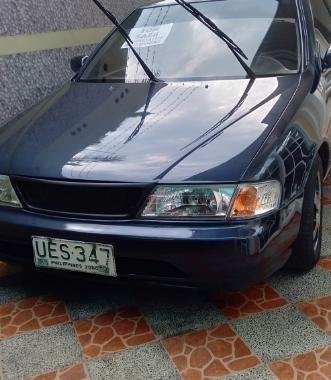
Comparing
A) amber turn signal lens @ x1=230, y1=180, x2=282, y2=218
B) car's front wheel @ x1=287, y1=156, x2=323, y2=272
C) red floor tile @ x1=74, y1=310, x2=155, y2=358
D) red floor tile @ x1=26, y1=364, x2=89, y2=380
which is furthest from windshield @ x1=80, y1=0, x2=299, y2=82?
red floor tile @ x1=26, y1=364, x2=89, y2=380

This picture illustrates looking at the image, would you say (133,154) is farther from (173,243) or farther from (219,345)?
(219,345)

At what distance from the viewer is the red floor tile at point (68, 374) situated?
7.02ft

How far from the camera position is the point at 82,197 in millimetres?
2240

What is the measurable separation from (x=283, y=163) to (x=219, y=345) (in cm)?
83

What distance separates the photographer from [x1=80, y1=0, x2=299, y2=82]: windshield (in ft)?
9.81

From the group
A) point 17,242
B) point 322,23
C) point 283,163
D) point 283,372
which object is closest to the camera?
point 283,372

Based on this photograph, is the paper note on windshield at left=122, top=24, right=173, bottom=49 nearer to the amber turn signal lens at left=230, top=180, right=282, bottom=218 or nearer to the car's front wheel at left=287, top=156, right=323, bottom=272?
the car's front wheel at left=287, top=156, right=323, bottom=272

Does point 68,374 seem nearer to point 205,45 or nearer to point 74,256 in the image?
point 74,256

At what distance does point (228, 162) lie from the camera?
2143mm

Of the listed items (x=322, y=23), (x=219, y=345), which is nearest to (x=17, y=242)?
(x=219, y=345)

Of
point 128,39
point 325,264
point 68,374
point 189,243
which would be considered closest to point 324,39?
point 128,39

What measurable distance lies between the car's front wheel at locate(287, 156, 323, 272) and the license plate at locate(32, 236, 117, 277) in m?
0.97

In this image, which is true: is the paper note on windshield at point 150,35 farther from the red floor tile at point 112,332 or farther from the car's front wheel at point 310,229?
the red floor tile at point 112,332

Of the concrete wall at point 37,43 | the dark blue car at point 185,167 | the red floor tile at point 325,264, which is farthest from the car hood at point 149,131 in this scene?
the concrete wall at point 37,43
